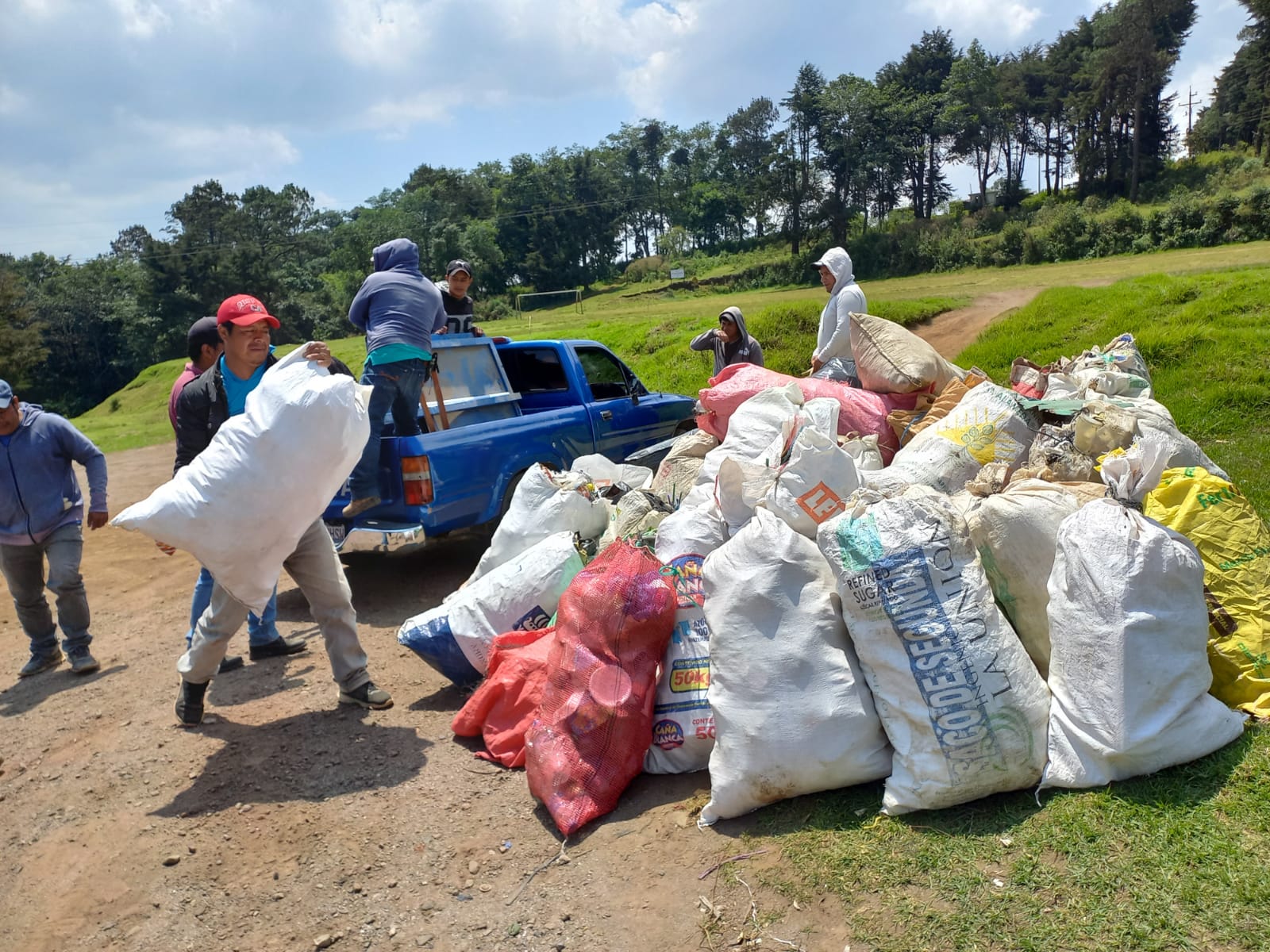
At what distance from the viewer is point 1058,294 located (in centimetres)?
1047

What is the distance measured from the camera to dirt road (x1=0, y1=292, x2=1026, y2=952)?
247cm

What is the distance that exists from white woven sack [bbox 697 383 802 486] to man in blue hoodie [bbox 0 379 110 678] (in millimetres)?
3452

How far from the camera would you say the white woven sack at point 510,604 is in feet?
12.6

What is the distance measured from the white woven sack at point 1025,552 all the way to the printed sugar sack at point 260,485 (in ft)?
8.28

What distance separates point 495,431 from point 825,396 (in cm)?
213

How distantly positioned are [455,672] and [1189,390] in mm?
6223

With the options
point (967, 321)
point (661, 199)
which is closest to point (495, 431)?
point (967, 321)

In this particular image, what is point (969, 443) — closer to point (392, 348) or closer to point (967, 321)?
point (392, 348)

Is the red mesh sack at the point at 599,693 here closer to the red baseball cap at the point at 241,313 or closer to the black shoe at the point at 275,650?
the red baseball cap at the point at 241,313

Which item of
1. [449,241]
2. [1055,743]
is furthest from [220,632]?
[449,241]

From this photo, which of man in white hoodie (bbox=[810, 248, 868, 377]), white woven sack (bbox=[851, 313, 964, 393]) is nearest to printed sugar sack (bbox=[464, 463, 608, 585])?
white woven sack (bbox=[851, 313, 964, 393])

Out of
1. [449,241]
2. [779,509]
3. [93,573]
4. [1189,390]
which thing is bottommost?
[93,573]

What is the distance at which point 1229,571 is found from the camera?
9.39ft

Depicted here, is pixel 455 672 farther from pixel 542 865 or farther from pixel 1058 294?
pixel 1058 294
